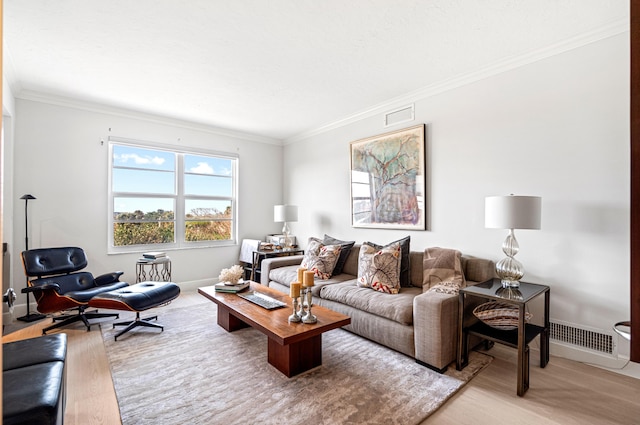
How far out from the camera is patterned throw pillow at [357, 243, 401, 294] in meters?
3.20

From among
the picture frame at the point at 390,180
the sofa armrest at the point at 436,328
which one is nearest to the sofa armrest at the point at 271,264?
the picture frame at the point at 390,180

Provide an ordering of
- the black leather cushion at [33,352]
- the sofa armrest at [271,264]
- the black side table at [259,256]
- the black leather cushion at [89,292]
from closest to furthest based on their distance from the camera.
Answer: the black leather cushion at [33,352] → the black leather cushion at [89,292] → the sofa armrest at [271,264] → the black side table at [259,256]

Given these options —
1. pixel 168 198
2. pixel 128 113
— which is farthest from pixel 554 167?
pixel 128 113

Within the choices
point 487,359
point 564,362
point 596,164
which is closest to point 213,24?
point 596,164

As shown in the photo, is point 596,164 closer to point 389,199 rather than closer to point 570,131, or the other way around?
point 570,131

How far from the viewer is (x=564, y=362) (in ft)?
8.72

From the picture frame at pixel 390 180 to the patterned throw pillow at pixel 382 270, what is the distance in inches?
22.7

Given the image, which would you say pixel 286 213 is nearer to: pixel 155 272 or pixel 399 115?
pixel 155 272

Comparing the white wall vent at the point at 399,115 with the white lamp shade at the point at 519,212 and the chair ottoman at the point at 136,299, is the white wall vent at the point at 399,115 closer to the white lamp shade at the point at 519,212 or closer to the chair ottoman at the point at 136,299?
the white lamp shade at the point at 519,212

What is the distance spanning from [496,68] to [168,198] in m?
4.47

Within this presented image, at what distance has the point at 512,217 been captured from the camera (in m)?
2.51

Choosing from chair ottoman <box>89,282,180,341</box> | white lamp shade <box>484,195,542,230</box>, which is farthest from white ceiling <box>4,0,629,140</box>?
chair ottoman <box>89,282,180,341</box>

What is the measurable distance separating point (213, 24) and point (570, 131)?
118 inches

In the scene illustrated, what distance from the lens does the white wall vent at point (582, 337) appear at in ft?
8.37
